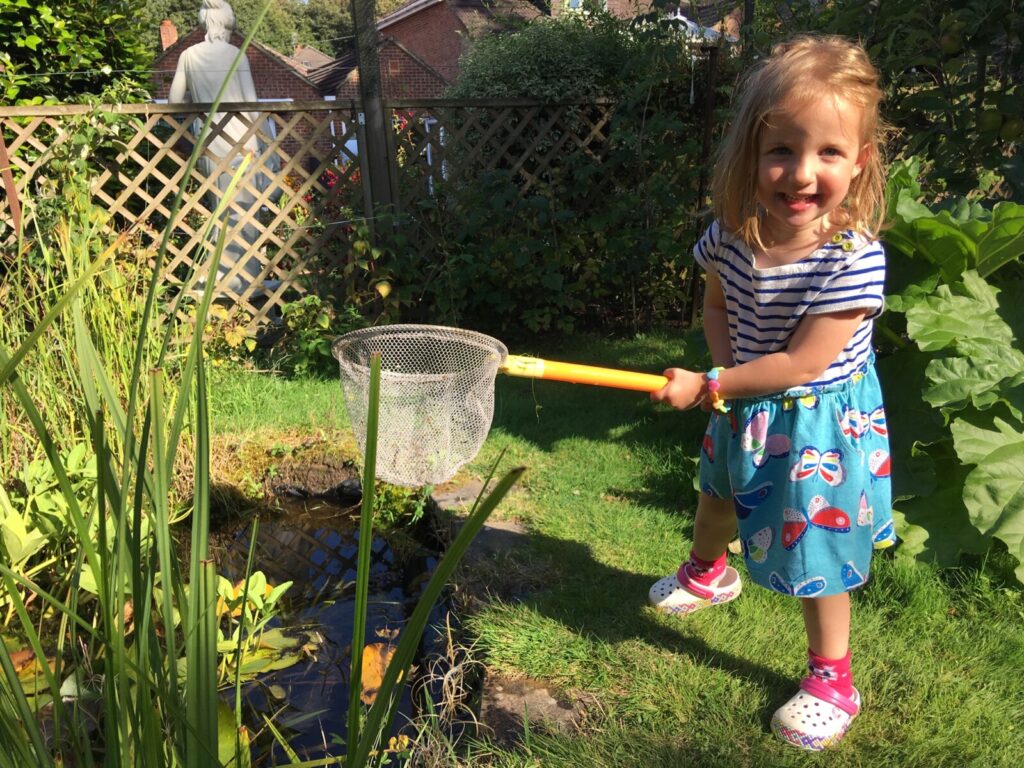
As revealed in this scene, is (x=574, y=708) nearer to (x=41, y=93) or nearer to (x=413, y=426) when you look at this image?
(x=413, y=426)

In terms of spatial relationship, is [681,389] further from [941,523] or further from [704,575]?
[941,523]

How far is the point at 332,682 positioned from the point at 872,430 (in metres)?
1.53

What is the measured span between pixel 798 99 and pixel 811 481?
77 cm

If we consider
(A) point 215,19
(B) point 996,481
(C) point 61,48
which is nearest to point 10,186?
(C) point 61,48

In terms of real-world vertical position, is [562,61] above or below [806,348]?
above

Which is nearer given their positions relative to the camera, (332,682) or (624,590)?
(332,682)

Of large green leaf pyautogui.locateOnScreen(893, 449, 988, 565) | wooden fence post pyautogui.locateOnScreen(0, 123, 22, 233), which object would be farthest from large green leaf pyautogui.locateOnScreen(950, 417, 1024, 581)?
wooden fence post pyautogui.locateOnScreen(0, 123, 22, 233)

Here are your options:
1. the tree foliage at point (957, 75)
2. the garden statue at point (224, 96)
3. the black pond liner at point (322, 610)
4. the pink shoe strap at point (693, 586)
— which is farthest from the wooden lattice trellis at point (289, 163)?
the pink shoe strap at point (693, 586)

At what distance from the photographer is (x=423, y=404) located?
249 centimetres

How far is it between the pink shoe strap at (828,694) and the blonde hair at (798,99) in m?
1.00

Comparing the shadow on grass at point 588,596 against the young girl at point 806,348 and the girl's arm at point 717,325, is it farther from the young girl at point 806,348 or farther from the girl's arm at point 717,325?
the girl's arm at point 717,325

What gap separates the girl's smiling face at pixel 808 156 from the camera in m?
1.48

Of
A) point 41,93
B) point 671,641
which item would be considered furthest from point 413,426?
point 41,93

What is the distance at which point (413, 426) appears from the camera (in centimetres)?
254
